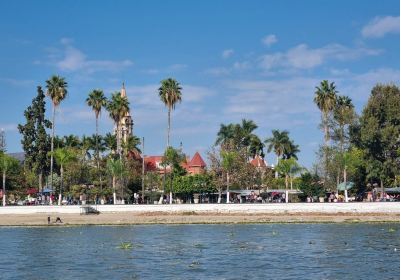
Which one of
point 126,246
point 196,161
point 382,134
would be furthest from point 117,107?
point 196,161

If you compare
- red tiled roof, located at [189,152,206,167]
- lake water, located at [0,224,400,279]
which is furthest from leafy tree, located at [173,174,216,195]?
red tiled roof, located at [189,152,206,167]

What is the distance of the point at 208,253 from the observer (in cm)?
4088

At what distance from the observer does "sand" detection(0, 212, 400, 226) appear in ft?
230

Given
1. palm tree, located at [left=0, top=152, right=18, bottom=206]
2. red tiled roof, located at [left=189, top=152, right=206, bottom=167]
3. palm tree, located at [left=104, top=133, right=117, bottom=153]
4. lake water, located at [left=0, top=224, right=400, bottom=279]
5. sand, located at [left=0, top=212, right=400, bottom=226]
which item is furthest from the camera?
red tiled roof, located at [left=189, top=152, right=206, bottom=167]

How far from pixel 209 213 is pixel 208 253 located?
38365mm

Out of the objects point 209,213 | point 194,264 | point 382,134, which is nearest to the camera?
point 194,264

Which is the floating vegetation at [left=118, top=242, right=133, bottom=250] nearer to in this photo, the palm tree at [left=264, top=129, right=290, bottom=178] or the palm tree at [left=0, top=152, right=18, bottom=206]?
the palm tree at [left=0, top=152, right=18, bottom=206]

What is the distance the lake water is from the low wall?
11.9 metres

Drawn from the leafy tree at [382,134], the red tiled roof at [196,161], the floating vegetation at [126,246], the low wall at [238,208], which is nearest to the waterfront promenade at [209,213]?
the low wall at [238,208]

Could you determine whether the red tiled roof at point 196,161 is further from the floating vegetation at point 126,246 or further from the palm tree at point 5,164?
the floating vegetation at point 126,246

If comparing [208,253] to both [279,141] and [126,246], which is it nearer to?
[126,246]

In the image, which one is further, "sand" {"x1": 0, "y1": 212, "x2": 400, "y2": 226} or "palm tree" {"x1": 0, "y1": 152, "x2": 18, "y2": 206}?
"palm tree" {"x1": 0, "y1": 152, "x2": 18, "y2": 206}

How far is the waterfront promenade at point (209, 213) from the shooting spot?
236 feet

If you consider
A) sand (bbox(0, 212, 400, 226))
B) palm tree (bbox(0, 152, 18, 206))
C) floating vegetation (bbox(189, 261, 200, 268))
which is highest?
palm tree (bbox(0, 152, 18, 206))
